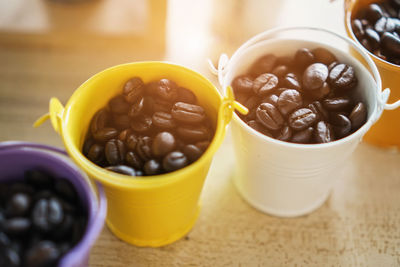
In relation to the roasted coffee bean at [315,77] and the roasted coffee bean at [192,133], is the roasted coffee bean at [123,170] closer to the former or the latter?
the roasted coffee bean at [192,133]

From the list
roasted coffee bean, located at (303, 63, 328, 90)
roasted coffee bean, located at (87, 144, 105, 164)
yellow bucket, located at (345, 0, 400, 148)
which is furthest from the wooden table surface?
roasted coffee bean, located at (303, 63, 328, 90)

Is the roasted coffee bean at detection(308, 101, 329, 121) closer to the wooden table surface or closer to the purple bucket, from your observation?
the wooden table surface

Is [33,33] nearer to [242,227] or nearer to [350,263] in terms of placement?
[242,227]

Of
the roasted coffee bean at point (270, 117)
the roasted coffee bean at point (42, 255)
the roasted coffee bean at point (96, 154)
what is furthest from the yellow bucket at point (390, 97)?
the roasted coffee bean at point (42, 255)

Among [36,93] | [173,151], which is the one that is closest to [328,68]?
[173,151]

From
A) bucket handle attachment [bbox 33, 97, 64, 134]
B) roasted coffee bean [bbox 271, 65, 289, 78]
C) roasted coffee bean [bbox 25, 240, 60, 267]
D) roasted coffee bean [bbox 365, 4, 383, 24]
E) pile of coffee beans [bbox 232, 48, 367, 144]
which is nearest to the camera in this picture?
roasted coffee bean [bbox 25, 240, 60, 267]

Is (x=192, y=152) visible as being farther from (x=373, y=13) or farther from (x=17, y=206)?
(x=373, y=13)
